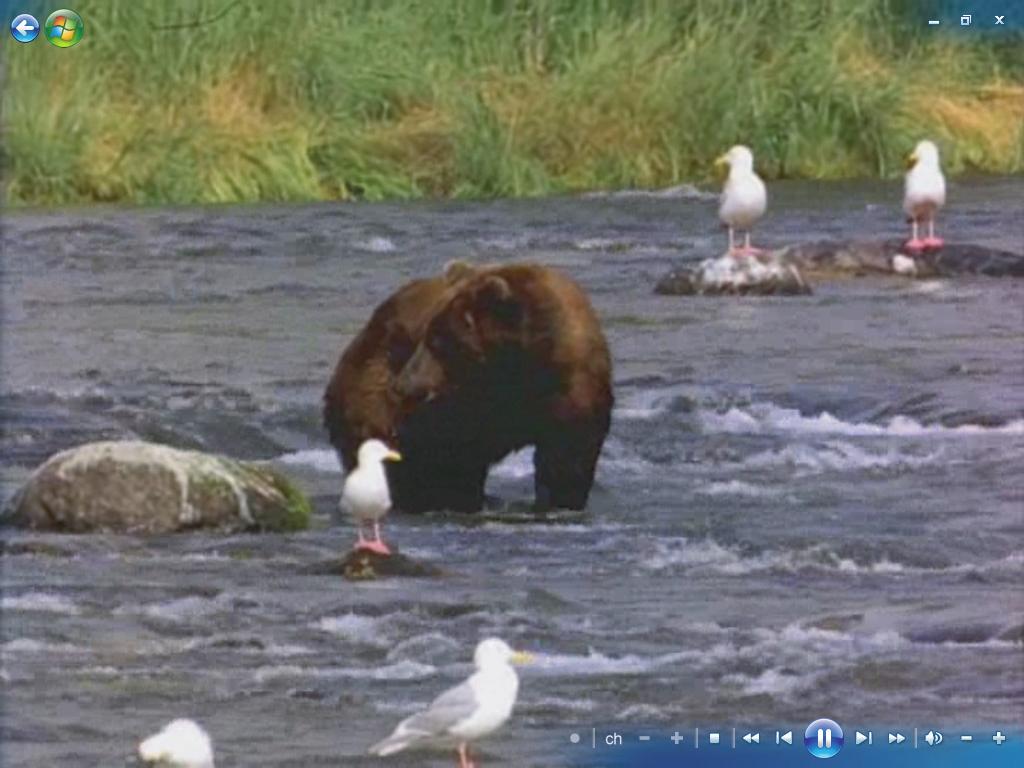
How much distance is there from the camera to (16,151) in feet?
17.9

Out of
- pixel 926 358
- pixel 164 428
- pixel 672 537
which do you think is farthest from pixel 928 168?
pixel 164 428

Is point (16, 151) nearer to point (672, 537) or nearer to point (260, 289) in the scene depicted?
point (260, 289)

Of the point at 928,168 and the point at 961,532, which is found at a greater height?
the point at 928,168

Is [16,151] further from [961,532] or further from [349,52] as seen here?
[961,532]

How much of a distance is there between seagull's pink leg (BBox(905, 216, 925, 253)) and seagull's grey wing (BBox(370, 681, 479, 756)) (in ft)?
3.55

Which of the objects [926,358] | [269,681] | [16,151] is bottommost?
[269,681]

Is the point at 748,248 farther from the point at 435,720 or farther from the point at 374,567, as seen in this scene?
the point at 435,720

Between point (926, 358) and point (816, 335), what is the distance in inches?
6.2

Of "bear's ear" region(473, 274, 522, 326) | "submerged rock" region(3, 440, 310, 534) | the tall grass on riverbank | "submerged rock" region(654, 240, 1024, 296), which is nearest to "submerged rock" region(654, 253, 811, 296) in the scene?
"submerged rock" region(654, 240, 1024, 296)

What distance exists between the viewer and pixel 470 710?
4.94m

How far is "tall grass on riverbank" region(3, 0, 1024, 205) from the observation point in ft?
18.1

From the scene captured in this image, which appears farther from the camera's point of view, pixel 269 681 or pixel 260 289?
pixel 260 289

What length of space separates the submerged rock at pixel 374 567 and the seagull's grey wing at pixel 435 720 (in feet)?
0.93

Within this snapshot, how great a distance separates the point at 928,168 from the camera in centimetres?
550
